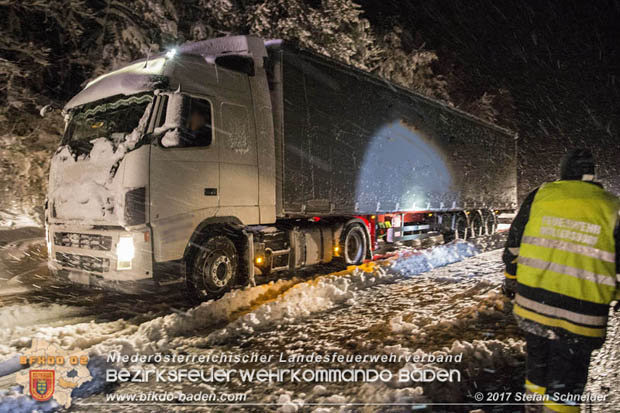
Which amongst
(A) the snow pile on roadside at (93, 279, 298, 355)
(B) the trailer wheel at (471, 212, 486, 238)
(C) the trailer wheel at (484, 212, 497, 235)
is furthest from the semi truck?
(C) the trailer wheel at (484, 212, 497, 235)

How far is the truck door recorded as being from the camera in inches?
216

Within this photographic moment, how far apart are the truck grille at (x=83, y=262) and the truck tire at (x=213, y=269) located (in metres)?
1.07

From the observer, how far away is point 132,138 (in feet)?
17.9

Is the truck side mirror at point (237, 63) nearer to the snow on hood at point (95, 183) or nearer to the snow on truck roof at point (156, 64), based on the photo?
the snow on truck roof at point (156, 64)

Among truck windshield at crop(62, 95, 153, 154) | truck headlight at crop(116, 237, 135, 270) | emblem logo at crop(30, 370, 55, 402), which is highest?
truck windshield at crop(62, 95, 153, 154)

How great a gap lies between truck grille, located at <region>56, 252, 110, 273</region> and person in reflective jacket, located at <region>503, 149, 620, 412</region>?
477 cm

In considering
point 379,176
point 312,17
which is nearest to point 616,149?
point 312,17

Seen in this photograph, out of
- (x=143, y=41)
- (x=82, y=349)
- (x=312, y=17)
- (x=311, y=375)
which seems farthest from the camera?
(x=312, y=17)

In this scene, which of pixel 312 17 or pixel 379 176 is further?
pixel 312 17

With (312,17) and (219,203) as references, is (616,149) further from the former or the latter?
(219,203)

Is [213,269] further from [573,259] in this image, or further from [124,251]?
[573,259]

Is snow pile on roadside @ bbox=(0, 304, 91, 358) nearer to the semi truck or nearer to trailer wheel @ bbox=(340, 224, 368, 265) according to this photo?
the semi truck

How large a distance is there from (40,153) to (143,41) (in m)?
4.58

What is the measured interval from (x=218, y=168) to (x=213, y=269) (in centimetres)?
145
